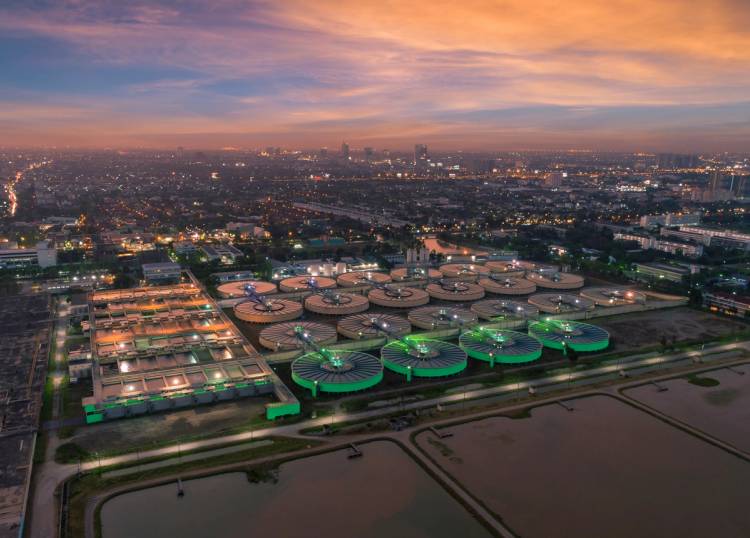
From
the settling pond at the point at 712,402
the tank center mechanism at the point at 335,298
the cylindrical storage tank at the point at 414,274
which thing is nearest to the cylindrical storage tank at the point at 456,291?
the cylindrical storage tank at the point at 414,274

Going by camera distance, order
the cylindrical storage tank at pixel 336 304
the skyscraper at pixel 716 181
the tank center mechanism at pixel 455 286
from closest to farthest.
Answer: the cylindrical storage tank at pixel 336 304 < the tank center mechanism at pixel 455 286 < the skyscraper at pixel 716 181

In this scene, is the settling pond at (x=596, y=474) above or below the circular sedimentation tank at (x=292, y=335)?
below

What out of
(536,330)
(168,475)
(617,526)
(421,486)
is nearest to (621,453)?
(617,526)

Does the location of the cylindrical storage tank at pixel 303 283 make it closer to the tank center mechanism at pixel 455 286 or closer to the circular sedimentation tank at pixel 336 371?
the tank center mechanism at pixel 455 286

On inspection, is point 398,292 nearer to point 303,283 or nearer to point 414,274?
point 414,274

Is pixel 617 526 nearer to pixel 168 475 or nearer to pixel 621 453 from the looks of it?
pixel 621 453

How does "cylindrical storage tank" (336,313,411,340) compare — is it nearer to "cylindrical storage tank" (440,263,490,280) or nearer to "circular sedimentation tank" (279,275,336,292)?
"circular sedimentation tank" (279,275,336,292)
